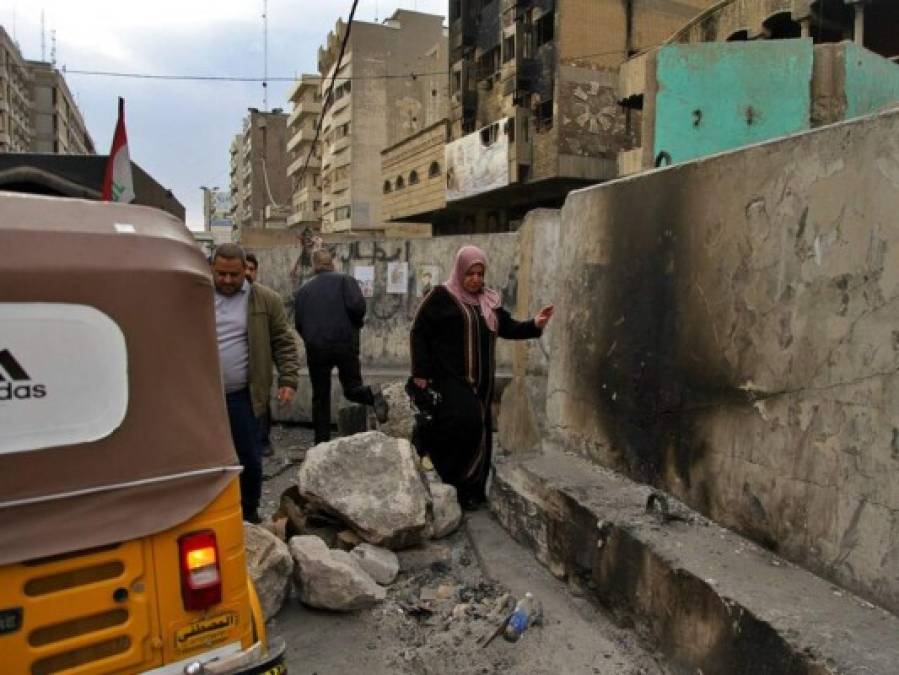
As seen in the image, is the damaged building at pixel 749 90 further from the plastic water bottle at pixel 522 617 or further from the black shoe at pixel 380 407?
the plastic water bottle at pixel 522 617

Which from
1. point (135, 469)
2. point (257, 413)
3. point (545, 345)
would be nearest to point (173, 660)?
point (135, 469)

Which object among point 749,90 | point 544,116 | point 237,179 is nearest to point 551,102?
point 544,116

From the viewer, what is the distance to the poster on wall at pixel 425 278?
8.95 m

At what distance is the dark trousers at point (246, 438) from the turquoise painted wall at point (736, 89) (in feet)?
13.9

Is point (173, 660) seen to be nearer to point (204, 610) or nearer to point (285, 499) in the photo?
point (204, 610)

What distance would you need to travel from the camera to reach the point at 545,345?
554 centimetres

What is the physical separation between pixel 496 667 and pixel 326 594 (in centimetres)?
83

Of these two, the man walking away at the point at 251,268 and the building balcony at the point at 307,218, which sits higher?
the building balcony at the point at 307,218

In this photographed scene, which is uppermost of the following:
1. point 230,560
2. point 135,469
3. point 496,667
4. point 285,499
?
point 135,469

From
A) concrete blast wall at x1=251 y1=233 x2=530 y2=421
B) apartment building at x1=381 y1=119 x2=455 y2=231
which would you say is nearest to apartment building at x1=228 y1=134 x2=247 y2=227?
apartment building at x1=381 y1=119 x2=455 y2=231

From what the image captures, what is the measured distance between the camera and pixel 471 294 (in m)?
4.43

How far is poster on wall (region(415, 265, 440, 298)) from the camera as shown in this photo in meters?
8.95

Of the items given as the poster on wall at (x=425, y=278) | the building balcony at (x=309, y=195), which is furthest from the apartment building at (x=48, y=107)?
the poster on wall at (x=425, y=278)

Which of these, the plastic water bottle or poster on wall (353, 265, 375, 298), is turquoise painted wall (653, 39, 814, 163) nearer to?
the plastic water bottle
